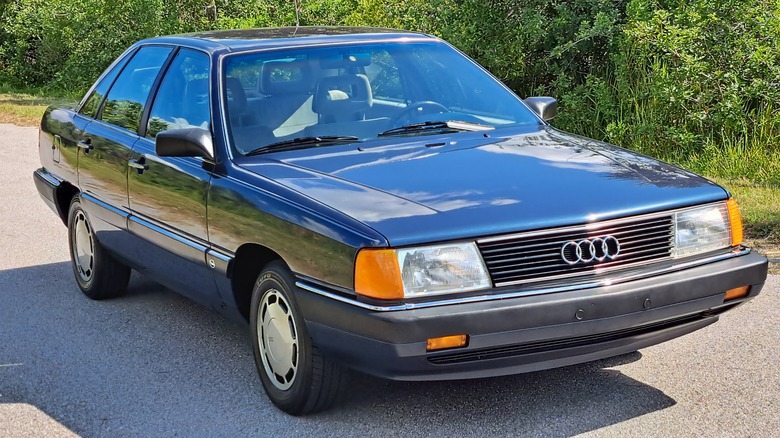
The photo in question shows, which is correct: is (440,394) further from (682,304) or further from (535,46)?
(535,46)

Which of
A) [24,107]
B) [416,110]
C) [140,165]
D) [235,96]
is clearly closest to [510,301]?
[416,110]

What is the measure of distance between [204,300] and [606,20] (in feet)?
23.0

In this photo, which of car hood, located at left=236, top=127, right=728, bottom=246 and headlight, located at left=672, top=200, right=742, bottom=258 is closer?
car hood, located at left=236, top=127, right=728, bottom=246

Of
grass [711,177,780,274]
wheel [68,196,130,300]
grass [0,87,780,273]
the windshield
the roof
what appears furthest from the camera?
grass [0,87,780,273]

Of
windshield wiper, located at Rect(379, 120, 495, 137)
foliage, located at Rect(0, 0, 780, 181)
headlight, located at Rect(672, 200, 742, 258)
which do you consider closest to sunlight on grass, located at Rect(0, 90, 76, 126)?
foliage, located at Rect(0, 0, 780, 181)

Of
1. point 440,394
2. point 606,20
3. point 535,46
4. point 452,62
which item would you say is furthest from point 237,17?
point 440,394

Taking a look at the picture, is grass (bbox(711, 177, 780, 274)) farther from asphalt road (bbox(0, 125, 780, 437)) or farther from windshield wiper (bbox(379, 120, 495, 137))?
windshield wiper (bbox(379, 120, 495, 137))

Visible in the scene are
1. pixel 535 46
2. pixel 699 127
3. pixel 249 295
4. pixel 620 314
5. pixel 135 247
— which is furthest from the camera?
pixel 535 46

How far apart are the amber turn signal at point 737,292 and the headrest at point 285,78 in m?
2.20

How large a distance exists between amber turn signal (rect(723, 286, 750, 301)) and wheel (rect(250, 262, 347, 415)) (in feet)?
5.28

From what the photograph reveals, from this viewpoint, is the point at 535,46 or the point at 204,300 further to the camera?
the point at 535,46

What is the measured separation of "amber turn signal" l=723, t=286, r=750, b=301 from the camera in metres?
4.58

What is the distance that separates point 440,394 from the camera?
4.85m

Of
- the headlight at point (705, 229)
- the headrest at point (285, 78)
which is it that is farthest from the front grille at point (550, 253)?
the headrest at point (285, 78)
